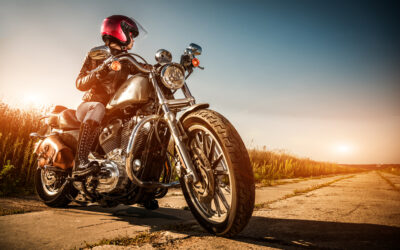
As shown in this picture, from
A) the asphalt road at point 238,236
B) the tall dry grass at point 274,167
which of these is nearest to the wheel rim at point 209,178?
the asphalt road at point 238,236

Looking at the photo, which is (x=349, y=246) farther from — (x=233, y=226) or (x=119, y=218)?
(x=119, y=218)

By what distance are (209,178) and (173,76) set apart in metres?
0.89

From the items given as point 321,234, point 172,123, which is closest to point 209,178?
point 172,123

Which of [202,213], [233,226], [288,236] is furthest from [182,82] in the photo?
[288,236]

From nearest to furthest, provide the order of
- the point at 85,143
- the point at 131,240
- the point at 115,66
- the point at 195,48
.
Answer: the point at 131,240 < the point at 115,66 < the point at 195,48 < the point at 85,143

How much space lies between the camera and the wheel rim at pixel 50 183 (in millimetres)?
2965

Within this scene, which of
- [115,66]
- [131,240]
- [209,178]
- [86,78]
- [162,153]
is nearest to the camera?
[131,240]

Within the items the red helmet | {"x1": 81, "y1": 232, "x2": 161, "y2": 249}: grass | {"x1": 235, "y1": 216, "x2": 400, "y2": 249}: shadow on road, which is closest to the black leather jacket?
the red helmet

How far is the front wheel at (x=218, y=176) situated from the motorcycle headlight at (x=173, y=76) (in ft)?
1.14

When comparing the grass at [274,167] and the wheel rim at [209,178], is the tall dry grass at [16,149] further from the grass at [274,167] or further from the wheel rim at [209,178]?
the grass at [274,167]

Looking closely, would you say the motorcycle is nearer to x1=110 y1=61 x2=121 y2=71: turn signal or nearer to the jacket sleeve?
x1=110 y1=61 x2=121 y2=71: turn signal

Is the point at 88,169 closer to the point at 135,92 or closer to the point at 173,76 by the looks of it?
the point at 135,92

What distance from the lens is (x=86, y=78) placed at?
8.39 feet

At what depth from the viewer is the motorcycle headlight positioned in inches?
80.1
